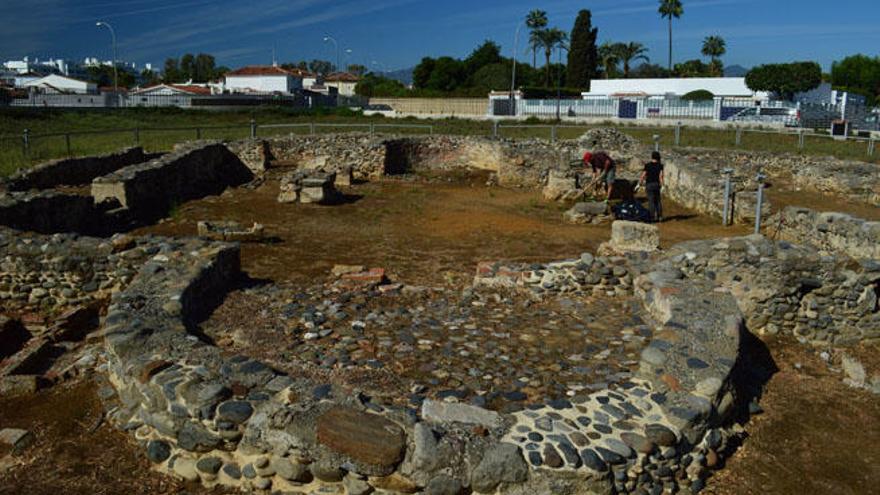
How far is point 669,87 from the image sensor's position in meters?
70.8

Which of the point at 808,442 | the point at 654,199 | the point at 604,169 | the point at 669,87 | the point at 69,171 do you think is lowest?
the point at 808,442

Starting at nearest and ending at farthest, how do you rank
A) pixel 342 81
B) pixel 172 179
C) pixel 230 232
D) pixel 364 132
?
pixel 230 232
pixel 172 179
pixel 364 132
pixel 342 81

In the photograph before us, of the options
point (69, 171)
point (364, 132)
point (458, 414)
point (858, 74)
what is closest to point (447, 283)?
point (458, 414)

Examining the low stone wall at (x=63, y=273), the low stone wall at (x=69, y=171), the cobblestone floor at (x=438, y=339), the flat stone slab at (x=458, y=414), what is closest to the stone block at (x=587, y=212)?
the cobblestone floor at (x=438, y=339)

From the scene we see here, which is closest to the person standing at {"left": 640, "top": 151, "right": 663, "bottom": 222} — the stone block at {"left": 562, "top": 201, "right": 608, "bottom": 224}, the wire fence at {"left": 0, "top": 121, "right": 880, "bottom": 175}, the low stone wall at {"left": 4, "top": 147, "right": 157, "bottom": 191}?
the stone block at {"left": 562, "top": 201, "right": 608, "bottom": 224}

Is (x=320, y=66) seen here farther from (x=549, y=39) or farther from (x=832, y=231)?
(x=832, y=231)

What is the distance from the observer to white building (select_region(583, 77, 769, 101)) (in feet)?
222

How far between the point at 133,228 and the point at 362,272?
23.4 ft

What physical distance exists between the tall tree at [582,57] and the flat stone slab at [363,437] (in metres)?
72.2

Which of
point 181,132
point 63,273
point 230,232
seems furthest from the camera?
point 181,132

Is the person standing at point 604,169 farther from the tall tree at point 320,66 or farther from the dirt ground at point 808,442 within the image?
the tall tree at point 320,66

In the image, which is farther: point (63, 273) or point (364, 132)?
point (364, 132)

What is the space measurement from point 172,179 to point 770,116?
135ft

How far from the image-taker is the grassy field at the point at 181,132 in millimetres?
23391
